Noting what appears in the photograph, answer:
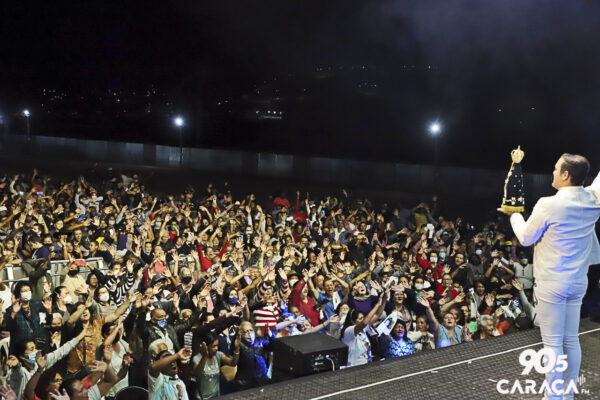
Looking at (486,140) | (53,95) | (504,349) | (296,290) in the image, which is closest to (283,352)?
(504,349)

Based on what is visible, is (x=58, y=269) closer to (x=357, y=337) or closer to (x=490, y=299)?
(x=357, y=337)

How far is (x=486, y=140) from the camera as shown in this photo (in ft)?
88.8

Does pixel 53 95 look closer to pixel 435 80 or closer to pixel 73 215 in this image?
pixel 435 80

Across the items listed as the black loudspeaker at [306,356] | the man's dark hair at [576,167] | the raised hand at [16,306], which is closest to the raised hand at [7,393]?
the raised hand at [16,306]

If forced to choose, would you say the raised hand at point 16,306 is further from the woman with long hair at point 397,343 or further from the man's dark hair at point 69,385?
the woman with long hair at point 397,343

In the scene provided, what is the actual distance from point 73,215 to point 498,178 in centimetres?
1121

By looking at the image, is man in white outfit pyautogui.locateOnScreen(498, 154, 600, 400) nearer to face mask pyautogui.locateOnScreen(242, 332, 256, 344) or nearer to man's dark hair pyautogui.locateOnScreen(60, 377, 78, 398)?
face mask pyautogui.locateOnScreen(242, 332, 256, 344)

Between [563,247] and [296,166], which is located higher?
[296,166]

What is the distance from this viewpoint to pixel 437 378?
3.17m

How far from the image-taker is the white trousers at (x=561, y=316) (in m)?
2.53

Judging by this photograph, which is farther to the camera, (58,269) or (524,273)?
(524,273)


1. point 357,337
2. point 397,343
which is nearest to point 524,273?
point 397,343

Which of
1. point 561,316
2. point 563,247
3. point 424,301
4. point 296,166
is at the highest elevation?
point 296,166

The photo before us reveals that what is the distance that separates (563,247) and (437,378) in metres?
1.04
